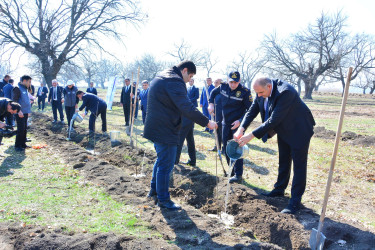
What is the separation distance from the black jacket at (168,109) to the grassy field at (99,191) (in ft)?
4.01

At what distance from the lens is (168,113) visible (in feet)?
13.2

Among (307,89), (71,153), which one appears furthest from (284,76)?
(71,153)

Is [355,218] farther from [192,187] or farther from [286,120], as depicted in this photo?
[192,187]

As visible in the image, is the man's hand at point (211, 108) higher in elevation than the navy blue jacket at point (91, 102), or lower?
higher

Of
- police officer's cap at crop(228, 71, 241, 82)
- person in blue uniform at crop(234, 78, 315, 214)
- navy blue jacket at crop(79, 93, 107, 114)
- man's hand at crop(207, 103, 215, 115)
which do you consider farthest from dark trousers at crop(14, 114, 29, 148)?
person in blue uniform at crop(234, 78, 315, 214)

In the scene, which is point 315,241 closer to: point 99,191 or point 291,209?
point 291,209

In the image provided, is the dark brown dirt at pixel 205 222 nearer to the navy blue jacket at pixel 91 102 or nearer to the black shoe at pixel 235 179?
the black shoe at pixel 235 179

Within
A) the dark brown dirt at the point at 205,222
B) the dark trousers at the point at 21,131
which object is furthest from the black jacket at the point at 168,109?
the dark trousers at the point at 21,131

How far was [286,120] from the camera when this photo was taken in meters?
4.12

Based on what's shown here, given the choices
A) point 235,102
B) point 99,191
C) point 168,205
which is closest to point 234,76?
point 235,102

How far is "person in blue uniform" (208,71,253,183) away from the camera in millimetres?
5410

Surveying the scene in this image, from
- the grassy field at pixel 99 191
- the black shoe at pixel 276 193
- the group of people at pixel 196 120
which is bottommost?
the grassy field at pixel 99 191

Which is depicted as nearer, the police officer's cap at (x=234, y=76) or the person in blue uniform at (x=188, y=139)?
the police officer's cap at (x=234, y=76)

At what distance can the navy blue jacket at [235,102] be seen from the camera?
5.47 metres
